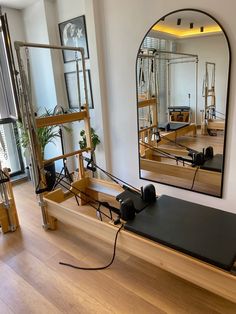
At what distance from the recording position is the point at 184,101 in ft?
7.80

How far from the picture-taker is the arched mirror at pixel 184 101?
196 cm

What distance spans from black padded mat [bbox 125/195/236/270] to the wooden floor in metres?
0.40

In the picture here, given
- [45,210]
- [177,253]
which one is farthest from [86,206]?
[177,253]

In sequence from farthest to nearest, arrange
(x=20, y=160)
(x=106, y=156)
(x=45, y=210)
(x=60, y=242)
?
(x=20, y=160)
(x=106, y=156)
(x=45, y=210)
(x=60, y=242)

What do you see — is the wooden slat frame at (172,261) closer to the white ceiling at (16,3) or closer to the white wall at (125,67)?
the white wall at (125,67)

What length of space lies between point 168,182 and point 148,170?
0.82ft

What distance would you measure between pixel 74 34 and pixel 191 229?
8.60ft

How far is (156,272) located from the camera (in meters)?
1.76

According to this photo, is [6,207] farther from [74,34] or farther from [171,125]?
[74,34]

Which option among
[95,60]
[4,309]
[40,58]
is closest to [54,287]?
[4,309]

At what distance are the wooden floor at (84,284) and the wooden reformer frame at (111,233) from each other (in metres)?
0.22

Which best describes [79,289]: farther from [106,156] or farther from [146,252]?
[106,156]

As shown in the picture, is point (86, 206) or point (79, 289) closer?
point (79, 289)

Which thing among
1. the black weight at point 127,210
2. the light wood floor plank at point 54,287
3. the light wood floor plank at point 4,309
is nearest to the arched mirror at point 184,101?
the black weight at point 127,210
